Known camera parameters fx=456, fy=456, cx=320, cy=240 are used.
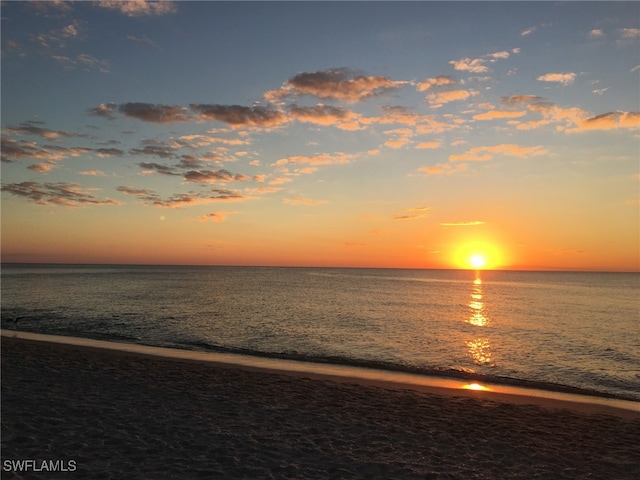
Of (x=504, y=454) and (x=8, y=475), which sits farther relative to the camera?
(x=504, y=454)

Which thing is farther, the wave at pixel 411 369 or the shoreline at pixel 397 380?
the wave at pixel 411 369

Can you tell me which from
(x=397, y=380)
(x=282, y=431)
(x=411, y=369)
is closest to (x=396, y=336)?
(x=411, y=369)

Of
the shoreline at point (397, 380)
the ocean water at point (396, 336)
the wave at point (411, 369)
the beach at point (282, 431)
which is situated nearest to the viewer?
the beach at point (282, 431)

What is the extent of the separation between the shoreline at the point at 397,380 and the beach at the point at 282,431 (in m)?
0.45

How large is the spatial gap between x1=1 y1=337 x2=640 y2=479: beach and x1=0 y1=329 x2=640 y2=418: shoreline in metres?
0.45

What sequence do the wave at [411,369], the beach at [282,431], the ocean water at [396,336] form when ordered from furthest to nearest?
1. the ocean water at [396,336]
2. the wave at [411,369]
3. the beach at [282,431]

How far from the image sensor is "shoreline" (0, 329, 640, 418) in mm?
15812

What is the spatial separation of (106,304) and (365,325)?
31516mm

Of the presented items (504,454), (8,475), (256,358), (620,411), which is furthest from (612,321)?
(8,475)

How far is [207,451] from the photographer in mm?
8984

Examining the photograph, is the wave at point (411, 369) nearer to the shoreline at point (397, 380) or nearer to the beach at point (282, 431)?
the shoreline at point (397, 380)

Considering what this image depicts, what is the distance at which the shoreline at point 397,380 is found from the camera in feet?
51.9

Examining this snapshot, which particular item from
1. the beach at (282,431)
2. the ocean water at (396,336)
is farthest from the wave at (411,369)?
the beach at (282,431)

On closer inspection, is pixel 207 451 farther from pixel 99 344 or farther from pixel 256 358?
pixel 99 344
